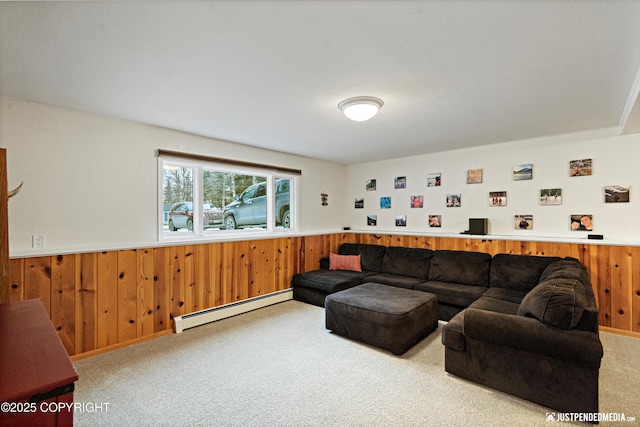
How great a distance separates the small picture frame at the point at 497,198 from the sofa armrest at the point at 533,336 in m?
2.53

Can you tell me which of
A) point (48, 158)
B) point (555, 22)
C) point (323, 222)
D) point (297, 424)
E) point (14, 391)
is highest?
point (555, 22)

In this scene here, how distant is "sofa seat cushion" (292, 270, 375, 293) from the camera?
13.6 feet

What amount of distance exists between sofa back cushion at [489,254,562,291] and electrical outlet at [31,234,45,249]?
485 cm

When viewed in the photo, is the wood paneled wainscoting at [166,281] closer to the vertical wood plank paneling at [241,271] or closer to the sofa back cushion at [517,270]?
the vertical wood plank paneling at [241,271]

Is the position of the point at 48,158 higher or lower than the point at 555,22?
lower

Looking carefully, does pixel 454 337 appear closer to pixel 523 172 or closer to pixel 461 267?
pixel 461 267

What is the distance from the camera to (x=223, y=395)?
218 centimetres

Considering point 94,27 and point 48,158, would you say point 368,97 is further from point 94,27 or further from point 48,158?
point 48,158

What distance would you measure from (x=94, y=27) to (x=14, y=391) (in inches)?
66.8

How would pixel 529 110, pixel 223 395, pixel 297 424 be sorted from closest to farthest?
pixel 297 424 < pixel 223 395 < pixel 529 110

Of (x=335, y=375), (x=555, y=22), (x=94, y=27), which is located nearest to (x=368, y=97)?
(x=555, y=22)

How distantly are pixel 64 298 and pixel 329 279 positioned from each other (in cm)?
292

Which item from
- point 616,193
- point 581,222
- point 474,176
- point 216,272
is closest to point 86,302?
point 216,272

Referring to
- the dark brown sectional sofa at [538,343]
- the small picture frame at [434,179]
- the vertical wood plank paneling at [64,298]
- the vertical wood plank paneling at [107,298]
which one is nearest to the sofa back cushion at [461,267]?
the dark brown sectional sofa at [538,343]
